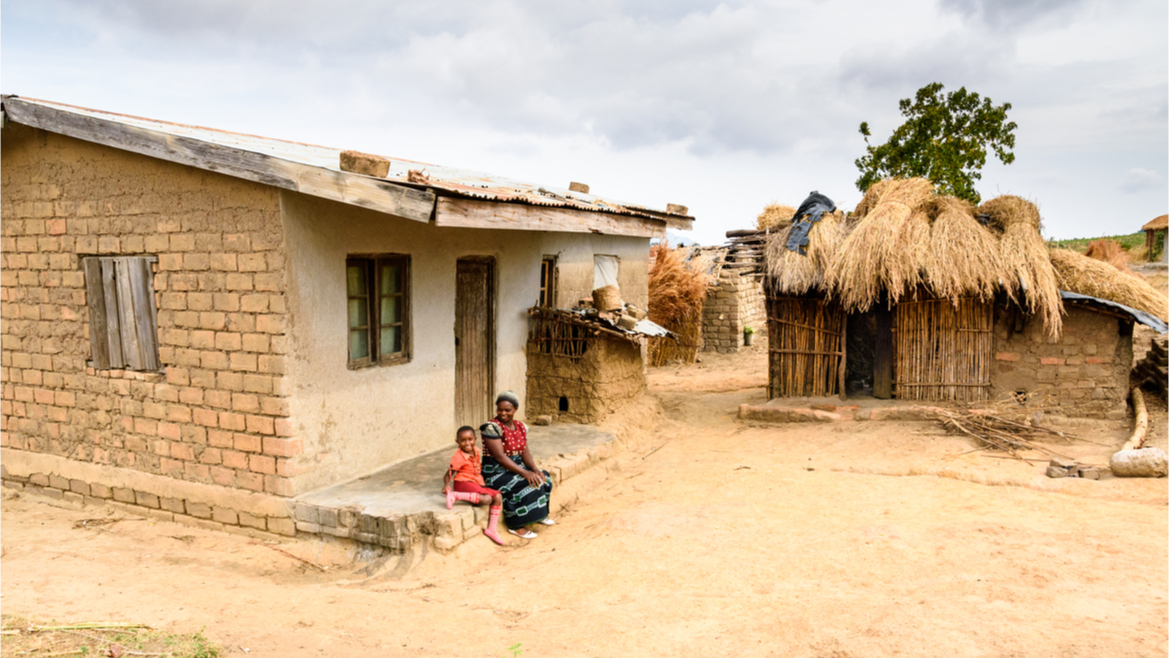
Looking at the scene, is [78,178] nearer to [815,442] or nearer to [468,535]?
[468,535]

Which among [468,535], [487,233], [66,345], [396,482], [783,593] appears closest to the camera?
[783,593]

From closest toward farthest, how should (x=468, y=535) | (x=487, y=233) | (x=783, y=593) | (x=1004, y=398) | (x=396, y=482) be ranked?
(x=783, y=593) < (x=468, y=535) < (x=396, y=482) < (x=487, y=233) < (x=1004, y=398)

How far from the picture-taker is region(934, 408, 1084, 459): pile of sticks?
8.30 metres

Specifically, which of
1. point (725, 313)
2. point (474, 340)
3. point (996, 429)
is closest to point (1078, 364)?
point (996, 429)

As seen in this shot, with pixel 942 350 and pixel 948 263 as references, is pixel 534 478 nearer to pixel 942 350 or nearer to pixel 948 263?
pixel 948 263

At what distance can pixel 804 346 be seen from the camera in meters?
10.5

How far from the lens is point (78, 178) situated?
6777 millimetres

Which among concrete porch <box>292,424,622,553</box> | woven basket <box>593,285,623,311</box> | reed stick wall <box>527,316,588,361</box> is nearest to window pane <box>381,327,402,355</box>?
concrete porch <box>292,424,622,553</box>

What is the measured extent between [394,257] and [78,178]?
9.35ft

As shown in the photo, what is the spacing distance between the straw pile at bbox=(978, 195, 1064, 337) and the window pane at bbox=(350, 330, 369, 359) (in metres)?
7.34

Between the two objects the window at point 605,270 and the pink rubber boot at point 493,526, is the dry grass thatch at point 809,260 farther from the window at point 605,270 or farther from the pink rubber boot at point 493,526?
the pink rubber boot at point 493,526

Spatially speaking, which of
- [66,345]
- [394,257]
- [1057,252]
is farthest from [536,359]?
[1057,252]

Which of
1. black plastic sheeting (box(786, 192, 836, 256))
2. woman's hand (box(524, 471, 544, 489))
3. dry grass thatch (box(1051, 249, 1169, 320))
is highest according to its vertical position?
black plastic sheeting (box(786, 192, 836, 256))

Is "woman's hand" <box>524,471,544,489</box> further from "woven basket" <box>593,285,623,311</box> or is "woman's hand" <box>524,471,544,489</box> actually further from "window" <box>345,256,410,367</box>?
"woven basket" <box>593,285,623,311</box>
